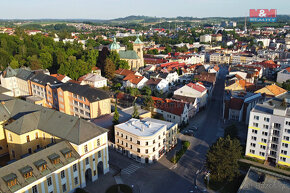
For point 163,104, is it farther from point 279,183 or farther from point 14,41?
point 14,41

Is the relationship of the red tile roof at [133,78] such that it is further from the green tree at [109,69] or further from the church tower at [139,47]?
the church tower at [139,47]

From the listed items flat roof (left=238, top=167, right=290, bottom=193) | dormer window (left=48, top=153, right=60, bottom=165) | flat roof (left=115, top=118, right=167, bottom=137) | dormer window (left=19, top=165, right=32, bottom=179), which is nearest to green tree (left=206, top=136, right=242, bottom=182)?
flat roof (left=238, top=167, right=290, bottom=193)

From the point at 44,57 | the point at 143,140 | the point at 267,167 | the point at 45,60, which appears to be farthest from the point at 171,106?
the point at 44,57

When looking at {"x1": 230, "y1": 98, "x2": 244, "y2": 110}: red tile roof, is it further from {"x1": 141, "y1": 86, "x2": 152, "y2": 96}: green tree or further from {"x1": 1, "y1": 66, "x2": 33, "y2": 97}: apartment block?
{"x1": 1, "y1": 66, "x2": 33, "y2": 97}: apartment block

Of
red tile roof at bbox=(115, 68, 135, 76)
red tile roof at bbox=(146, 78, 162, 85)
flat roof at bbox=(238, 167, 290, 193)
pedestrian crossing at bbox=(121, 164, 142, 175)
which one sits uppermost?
red tile roof at bbox=(115, 68, 135, 76)

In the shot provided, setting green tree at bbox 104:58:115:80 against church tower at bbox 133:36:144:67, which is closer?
green tree at bbox 104:58:115:80

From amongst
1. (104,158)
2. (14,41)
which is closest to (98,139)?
(104,158)
